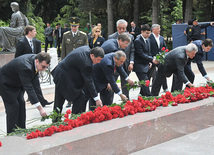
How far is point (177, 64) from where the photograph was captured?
6.89 metres

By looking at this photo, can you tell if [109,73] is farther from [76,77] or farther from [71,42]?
[71,42]

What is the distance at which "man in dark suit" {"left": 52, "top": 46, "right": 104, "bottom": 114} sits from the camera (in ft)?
17.8

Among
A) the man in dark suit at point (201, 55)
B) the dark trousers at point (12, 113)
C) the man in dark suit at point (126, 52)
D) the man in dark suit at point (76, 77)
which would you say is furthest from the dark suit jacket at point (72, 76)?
the man in dark suit at point (201, 55)

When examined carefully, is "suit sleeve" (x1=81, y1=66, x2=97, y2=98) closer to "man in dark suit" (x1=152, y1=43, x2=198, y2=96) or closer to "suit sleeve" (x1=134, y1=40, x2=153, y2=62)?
"man in dark suit" (x1=152, y1=43, x2=198, y2=96)

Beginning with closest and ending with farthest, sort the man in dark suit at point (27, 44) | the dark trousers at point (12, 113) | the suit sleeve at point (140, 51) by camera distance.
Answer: the dark trousers at point (12, 113)
the man in dark suit at point (27, 44)
the suit sleeve at point (140, 51)

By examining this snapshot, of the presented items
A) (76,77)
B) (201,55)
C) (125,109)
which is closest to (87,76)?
(76,77)

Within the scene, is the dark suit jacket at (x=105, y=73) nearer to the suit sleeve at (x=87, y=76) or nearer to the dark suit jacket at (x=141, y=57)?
the suit sleeve at (x=87, y=76)

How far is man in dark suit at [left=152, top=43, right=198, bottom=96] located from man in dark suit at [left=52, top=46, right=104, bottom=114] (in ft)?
6.61

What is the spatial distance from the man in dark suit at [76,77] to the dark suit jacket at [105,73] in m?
0.39

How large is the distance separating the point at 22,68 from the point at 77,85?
1.04m

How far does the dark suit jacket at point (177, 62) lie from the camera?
22.3 feet

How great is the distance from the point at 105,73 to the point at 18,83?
54.1 inches

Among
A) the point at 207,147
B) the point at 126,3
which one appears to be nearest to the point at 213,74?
the point at 207,147

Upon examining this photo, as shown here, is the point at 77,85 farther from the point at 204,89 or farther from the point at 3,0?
the point at 3,0
